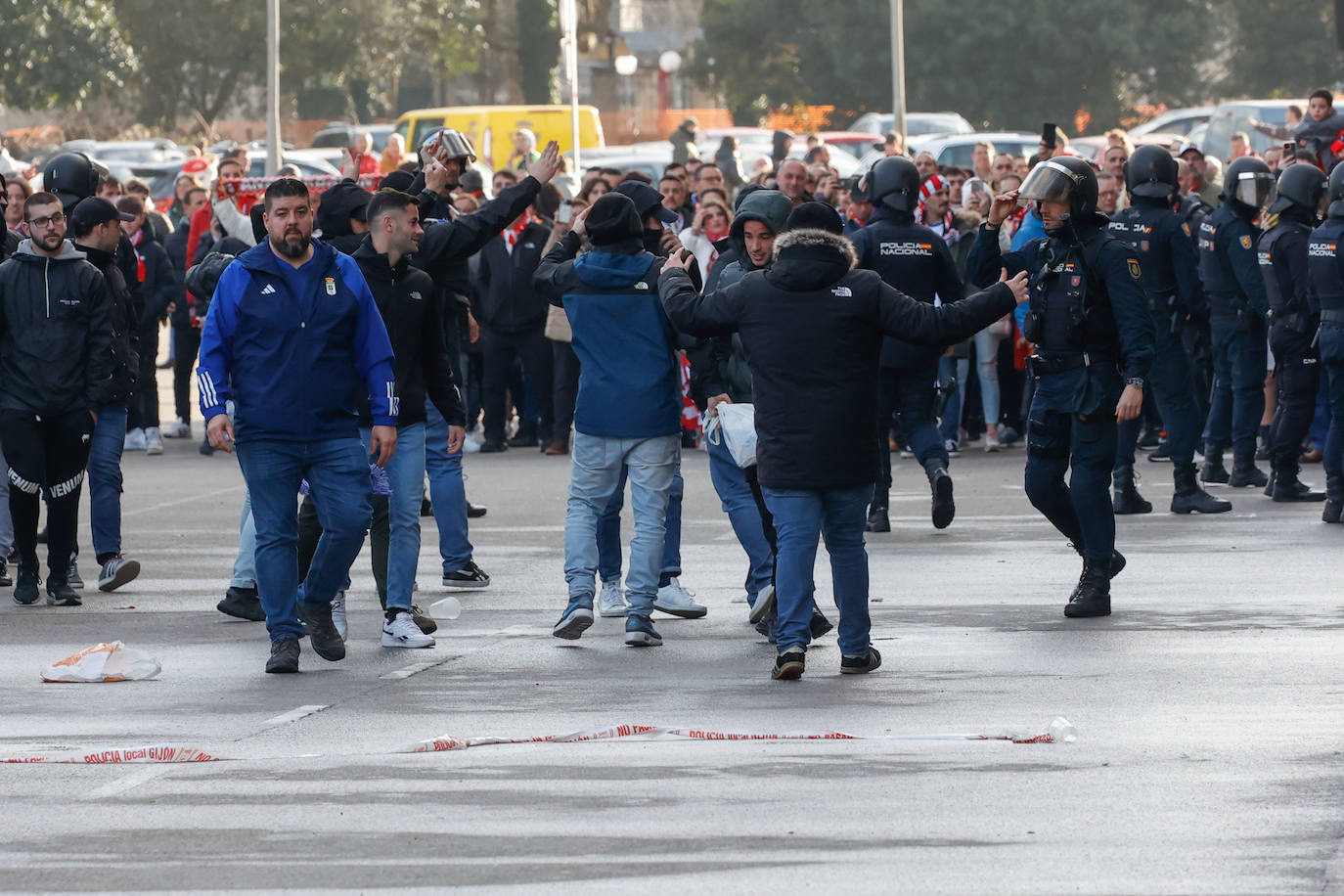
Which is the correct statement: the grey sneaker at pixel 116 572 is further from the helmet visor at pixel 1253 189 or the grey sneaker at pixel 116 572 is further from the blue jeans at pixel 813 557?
the helmet visor at pixel 1253 189

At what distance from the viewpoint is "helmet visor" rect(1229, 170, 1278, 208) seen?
14.9 metres

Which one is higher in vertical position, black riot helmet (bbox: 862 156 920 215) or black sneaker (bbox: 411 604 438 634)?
black riot helmet (bbox: 862 156 920 215)

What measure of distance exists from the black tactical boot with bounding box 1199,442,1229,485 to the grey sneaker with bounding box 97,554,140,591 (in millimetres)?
7057

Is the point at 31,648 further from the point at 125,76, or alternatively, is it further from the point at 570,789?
the point at 125,76

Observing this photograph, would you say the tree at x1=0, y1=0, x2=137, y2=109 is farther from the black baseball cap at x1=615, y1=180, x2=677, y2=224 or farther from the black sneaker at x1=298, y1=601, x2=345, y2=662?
the black sneaker at x1=298, y1=601, x2=345, y2=662

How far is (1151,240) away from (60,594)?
6845 millimetres

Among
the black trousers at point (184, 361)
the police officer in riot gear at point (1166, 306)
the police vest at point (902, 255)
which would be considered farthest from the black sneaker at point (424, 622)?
the black trousers at point (184, 361)

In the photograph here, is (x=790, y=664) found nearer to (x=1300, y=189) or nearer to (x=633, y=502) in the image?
(x=633, y=502)

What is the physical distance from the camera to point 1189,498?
46.0 ft

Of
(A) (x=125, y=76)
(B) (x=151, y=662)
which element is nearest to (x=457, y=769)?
(B) (x=151, y=662)

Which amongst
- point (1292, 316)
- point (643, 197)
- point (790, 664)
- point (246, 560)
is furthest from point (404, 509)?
point (1292, 316)

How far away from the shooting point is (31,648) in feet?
33.8

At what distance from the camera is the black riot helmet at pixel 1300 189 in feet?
46.7

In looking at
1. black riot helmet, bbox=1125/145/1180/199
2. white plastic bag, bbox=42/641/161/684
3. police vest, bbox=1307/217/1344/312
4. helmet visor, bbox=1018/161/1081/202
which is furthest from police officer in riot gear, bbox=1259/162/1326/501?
white plastic bag, bbox=42/641/161/684
